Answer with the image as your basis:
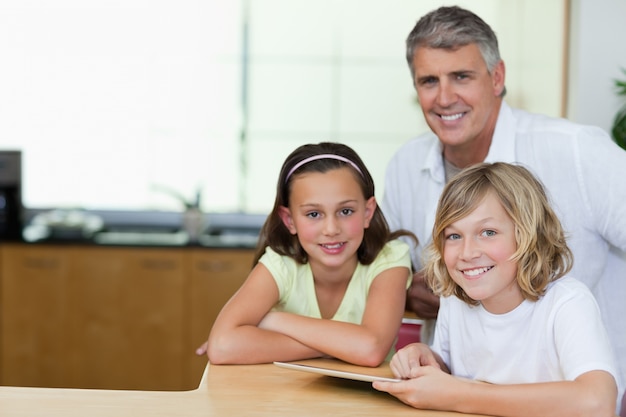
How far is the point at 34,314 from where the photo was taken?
4.72 m

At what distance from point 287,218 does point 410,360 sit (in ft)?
1.99

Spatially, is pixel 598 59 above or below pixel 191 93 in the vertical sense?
above

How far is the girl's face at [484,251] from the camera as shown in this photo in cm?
182

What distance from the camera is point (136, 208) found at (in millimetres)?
5414

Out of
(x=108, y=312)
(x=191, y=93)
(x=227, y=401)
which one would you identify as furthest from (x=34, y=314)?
(x=227, y=401)

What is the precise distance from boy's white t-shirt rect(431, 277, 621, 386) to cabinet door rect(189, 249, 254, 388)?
271cm

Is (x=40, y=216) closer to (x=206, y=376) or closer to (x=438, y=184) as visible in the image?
(x=438, y=184)

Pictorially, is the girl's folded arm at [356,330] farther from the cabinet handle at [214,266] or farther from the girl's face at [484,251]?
the cabinet handle at [214,266]

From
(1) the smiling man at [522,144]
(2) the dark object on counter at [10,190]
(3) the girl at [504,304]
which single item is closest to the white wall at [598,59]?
(1) the smiling man at [522,144]

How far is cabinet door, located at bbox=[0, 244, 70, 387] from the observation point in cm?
471

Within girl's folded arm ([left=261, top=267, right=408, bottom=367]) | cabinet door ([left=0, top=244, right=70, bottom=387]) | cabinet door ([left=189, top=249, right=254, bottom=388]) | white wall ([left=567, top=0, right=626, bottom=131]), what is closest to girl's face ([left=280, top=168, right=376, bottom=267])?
girl's folded arm ([left=261, top=267, right=408, bottom=367])

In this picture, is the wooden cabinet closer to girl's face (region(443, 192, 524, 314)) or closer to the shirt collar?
the shirt collar

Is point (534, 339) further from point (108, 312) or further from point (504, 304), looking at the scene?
point (108, 312)

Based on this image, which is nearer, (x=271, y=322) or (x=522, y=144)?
(x=271, y=322)
